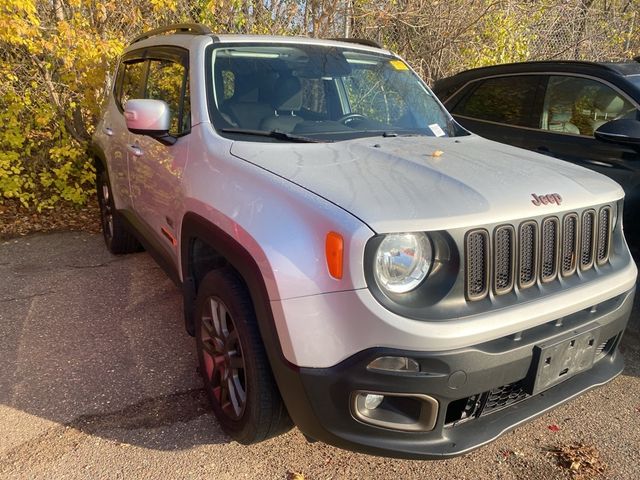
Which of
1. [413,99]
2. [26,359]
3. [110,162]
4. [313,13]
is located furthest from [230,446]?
[313,13]

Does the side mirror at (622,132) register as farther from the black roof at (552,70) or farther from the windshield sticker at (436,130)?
the windshield sticker at (436,130)

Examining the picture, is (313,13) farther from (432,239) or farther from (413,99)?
(432,239)

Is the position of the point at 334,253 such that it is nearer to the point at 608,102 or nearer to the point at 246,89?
the point at 246,89

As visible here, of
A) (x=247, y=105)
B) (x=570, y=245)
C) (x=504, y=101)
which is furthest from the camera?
(x=504, y=101)

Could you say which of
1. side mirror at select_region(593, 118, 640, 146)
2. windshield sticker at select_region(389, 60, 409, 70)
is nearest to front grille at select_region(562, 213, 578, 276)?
side mirror at select_region(593, 118, 640, 146)

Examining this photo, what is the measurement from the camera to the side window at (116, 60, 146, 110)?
13.6ft

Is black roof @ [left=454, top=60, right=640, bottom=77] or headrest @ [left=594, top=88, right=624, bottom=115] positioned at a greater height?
black roof @ [left=454, top=60, right=640, bottom=77]

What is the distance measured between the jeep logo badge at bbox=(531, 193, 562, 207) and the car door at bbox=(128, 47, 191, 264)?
1.71 metres

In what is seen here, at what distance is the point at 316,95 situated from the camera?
3.27 m

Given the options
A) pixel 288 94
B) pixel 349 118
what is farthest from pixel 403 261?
pixel 288 94

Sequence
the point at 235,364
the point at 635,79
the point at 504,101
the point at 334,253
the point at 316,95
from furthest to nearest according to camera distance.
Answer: the point at 504,101
the point at 635,79
the point at 316,95
the point at 235,364
the point at 334,253

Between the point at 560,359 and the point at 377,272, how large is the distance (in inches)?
34.1

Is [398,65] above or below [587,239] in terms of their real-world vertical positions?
above

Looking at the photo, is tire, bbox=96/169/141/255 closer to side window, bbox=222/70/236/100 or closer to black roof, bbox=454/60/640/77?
side window, bbox=222/70/236/100
